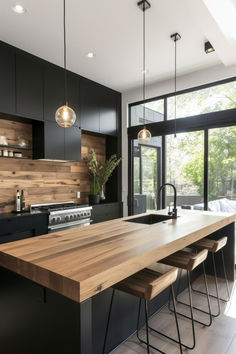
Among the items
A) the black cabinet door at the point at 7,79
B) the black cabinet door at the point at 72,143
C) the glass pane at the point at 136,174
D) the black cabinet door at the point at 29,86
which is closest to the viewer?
the black cabinet door at the point at 7,79

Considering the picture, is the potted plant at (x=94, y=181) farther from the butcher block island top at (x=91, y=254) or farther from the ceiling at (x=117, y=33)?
the butcher block island top at (x=91, y=254)

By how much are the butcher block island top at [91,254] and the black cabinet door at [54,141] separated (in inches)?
75.4

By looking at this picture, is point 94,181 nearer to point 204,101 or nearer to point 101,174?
point 101,174

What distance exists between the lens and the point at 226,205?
3.91m

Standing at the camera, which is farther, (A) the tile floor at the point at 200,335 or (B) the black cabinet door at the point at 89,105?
(B) the black cabinet door at the point at 89,105

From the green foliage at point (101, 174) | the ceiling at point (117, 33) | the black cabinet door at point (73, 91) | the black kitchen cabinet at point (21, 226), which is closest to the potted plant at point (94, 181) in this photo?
the green foliage at point (101, 174)

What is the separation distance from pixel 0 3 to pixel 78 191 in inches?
125

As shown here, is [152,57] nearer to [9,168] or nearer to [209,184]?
[209,184]

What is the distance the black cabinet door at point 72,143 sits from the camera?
4.09 m

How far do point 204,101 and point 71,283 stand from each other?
12.9 ft

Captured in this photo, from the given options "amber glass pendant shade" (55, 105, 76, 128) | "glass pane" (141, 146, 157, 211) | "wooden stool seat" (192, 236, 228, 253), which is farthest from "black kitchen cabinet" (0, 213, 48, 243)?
"glass pane" (141, 146, 157, 211)

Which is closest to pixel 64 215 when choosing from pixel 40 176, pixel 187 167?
pixel 40 176

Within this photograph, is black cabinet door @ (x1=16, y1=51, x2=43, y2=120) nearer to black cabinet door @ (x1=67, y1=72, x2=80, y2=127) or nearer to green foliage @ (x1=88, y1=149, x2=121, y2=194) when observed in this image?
black cabinet door @ (x1=67, y1=72, x2=80, y2=127)

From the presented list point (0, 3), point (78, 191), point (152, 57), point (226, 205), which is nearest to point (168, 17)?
point (152, 57)
